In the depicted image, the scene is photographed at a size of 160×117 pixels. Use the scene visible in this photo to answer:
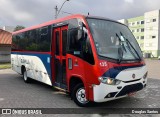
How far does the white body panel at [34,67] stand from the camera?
9184mm

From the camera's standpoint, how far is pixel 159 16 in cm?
7294

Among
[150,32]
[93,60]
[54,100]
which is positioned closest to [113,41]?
[93,60]

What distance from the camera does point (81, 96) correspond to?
6711mm

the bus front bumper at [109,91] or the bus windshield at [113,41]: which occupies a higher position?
the bus windshield at [113,41]

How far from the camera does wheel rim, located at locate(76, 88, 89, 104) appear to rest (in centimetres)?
659

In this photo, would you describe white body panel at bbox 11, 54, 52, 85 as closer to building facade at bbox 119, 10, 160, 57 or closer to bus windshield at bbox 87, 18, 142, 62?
bus windshield at bbox 87, 18, 142, 62

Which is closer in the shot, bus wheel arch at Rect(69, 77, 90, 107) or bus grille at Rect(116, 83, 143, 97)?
bus grille at Rect(116, 83, 143, 97)

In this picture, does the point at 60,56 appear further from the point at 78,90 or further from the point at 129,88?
the point at 129,88

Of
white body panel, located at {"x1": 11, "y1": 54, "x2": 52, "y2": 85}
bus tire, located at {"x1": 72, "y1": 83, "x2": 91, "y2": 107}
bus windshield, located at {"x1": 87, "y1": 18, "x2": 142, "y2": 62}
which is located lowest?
bus tire, located at {"x1": 72, "y1": 83, "x2": 91, "y2": 107}

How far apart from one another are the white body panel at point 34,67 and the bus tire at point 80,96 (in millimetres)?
2070

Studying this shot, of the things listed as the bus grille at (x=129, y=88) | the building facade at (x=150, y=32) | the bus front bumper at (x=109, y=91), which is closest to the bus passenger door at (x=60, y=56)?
the bus front bumper at (x=109, y=91)

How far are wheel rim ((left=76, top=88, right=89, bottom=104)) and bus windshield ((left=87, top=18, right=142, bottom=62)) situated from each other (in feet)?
4.90

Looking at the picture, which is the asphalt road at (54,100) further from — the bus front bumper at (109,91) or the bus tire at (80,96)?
the bus front bumper at (109,91)

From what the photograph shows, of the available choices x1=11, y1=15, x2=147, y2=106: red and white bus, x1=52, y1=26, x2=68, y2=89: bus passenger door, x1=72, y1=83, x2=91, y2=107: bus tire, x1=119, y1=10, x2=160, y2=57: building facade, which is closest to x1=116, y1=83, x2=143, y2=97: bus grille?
x1=11, y1=15, x2=147, y2=106: red and white bus
